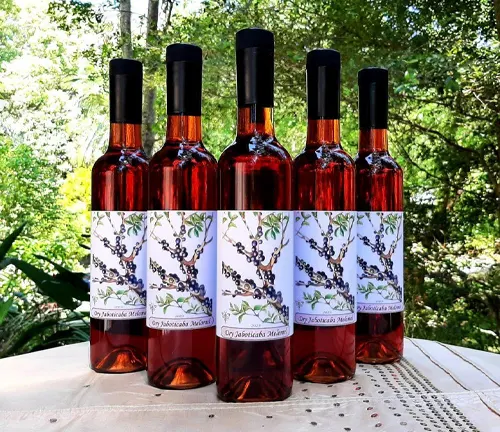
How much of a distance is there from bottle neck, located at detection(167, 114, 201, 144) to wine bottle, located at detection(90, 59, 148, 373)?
9 cm

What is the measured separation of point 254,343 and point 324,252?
15 cm

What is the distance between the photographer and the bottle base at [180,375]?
650mm

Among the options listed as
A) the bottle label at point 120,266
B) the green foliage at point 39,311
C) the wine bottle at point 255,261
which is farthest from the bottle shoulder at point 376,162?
the green foliage at point 39,311

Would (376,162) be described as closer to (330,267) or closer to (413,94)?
(330,267)

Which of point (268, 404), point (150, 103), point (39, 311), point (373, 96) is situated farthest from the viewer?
point (150, 103)

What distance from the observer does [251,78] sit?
0.61m

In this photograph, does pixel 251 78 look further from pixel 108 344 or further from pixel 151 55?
pixel 151 55

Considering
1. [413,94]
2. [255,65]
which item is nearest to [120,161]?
[255,65]

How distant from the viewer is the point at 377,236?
2.52 feet

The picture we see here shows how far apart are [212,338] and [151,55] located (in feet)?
6.10

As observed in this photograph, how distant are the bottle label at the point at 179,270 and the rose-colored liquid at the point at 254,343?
0.05 metres

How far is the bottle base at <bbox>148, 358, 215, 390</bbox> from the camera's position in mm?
650

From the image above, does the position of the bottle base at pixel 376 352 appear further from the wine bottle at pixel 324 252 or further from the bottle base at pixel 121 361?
the bottle base at pixel 121 361

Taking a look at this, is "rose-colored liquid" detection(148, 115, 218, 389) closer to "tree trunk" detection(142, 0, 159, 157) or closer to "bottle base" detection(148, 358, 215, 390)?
"bottle base" detection(148, 358, 215, 390)
